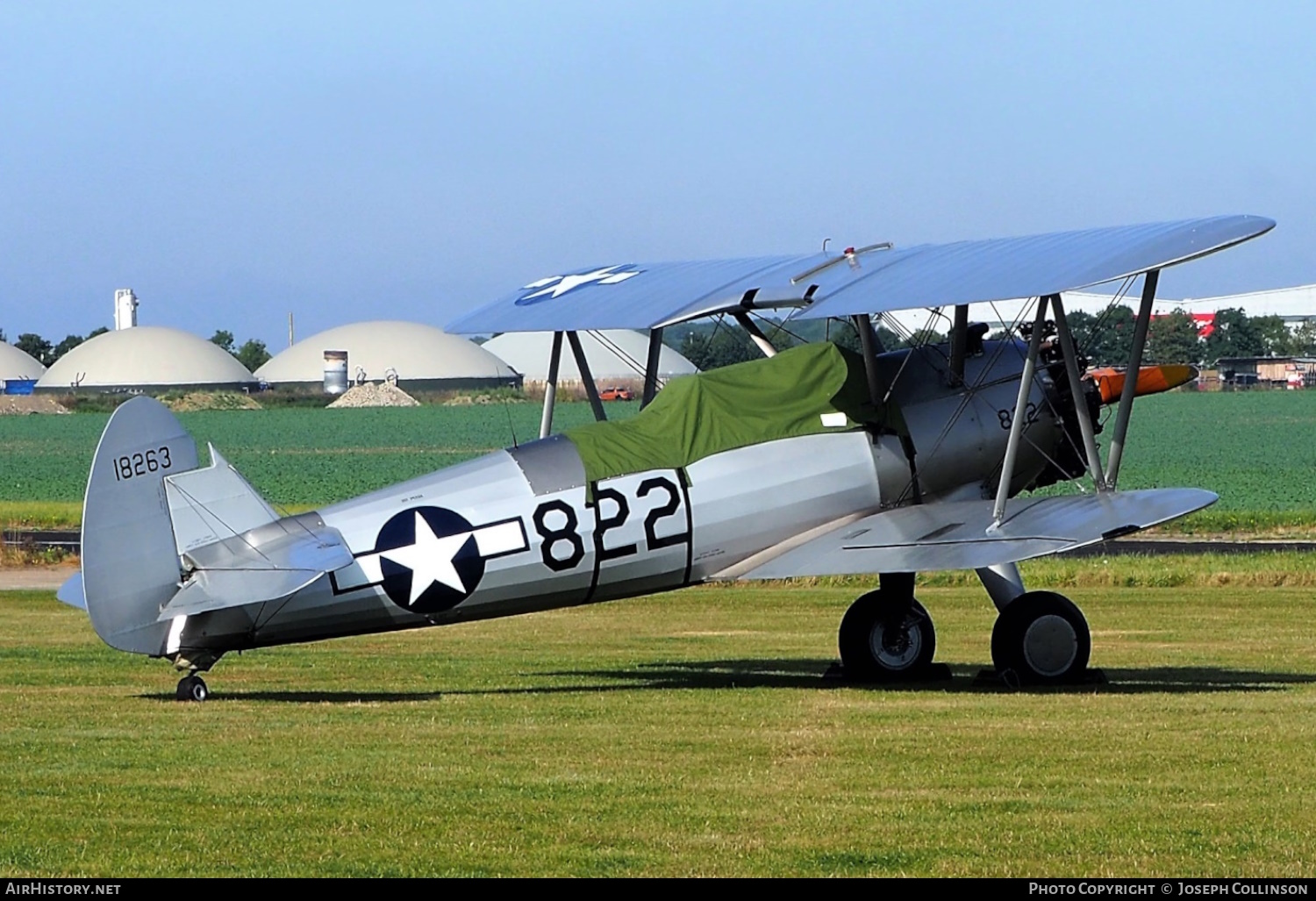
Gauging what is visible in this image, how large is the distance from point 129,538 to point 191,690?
47.6 inches

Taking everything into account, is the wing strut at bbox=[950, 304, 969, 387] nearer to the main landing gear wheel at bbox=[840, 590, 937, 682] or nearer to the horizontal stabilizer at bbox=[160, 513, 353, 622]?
the main landing gear wheel at bbox=[840, 590, 937, 682]

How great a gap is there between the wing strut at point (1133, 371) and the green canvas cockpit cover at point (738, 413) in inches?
56.6

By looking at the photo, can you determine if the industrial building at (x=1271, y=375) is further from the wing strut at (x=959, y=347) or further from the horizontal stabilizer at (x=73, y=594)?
the horizontal stabilizer at (x=73, y=594)

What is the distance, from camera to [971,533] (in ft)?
41.2

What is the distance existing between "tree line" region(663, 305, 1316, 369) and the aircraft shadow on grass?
7.52 ft

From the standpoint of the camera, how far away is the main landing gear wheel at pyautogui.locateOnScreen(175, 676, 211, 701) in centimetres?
1205

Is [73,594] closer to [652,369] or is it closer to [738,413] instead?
[738,413]

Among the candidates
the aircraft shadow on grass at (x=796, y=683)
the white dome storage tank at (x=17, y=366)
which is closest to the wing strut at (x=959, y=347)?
the aircraft shadow on grass at (x=796, y=683)

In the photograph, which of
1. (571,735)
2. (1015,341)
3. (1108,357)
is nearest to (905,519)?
(1015,341)

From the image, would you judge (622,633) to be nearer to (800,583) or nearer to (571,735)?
(800,583)

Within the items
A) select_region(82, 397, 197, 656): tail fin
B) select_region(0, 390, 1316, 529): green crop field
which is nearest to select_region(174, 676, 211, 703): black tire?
select_region(82, 397, 197, 656): tail fin

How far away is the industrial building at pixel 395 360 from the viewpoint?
12506cm

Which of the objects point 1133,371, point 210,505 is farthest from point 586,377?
point 1133,371

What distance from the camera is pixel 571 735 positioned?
1070 cm
